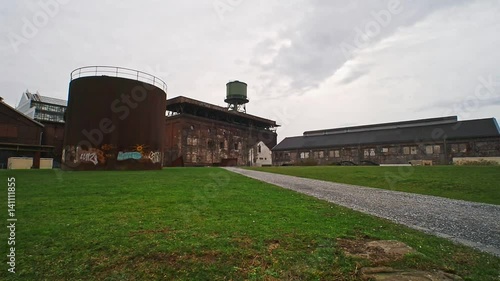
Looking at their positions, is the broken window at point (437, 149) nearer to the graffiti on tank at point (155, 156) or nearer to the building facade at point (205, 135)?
the building facade at point (205, 135)

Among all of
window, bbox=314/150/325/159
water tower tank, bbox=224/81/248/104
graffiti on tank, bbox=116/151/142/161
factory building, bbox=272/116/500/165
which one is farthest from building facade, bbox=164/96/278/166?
graffiti on tank, bbox=116/151/142/161

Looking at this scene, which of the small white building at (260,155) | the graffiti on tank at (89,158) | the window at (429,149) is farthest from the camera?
the small white building at (260,155)

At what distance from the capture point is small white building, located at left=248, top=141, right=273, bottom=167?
59562 millimetres

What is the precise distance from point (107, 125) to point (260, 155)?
43111mm

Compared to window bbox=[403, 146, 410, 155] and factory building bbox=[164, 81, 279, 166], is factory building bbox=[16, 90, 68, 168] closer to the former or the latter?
factory building bbox=[164, 81, 279, 166]

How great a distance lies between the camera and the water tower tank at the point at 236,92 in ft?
207

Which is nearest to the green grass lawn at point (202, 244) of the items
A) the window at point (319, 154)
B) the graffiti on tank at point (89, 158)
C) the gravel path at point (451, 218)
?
the gravel path at point (451, 218)

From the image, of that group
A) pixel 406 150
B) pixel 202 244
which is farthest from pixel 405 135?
pixel 202 244

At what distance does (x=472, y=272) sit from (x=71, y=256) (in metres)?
5.56

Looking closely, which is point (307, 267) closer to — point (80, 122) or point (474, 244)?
point (474, 244)

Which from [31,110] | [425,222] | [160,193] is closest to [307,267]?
[425,222]

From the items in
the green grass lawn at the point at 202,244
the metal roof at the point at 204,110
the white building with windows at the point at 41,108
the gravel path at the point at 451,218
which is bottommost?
the gravel path at the point at 451,218

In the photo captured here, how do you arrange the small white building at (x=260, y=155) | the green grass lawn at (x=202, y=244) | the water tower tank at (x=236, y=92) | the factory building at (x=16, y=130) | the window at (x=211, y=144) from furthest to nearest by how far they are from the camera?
1. the water tower tank at (x=236, y=92)
2. the small white building at (x=260, y=155)
3. the window at (x=211, y=144)
4. the factory building at (x=16, y=130)
5. the green grass lawn at (x=202, y=244)

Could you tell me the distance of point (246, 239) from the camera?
4.66m
